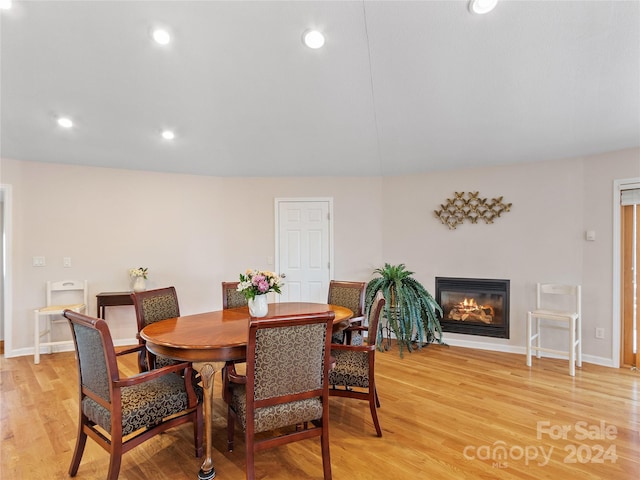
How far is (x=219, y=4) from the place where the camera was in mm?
2301

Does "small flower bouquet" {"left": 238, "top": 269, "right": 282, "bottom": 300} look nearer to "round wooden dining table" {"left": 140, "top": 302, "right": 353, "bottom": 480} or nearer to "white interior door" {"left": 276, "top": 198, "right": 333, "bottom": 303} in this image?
"round wooden dining table" {"left": 140, "top": 302, "right": 353, "bottom": 480}

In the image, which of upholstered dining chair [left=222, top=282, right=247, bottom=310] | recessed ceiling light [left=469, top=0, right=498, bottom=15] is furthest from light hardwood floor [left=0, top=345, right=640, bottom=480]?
recessed ceiling light [left=469, top=0, right=498, bottom=15]

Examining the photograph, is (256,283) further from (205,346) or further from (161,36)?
(161,36)

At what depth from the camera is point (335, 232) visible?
4.82 m

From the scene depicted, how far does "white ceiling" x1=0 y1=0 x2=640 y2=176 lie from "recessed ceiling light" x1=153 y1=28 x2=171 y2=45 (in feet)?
0.18

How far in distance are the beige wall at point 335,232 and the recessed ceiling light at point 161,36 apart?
2.27 meters

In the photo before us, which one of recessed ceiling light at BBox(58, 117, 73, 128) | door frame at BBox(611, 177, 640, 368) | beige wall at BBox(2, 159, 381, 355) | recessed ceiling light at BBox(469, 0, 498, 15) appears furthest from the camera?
beige wall at BBox(2, 159, 381, 355)

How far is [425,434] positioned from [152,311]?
220 cm

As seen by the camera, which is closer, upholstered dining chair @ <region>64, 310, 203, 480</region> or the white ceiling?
upholstered dining chair @ <region>64, 310, 203, 480</region>

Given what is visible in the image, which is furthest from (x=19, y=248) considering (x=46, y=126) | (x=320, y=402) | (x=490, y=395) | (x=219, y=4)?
(x=490, y=395)

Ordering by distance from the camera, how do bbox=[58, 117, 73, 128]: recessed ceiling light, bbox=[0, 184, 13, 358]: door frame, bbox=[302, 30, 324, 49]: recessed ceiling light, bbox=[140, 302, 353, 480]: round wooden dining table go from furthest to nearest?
bbox=[0, 184, 13, 358]: door frame < bbox=[58, 117, 73, 128]: recessed ceiling light < bbox=[302, 30, 324, 49]: recessed ceiling light < bbox=[140, 302, 353, 480]: round wooden dining table

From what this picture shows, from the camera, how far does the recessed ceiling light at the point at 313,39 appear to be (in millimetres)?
2477

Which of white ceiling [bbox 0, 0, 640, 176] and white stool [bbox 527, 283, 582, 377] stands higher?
white ceiling [bbox 0, 0, 640, 176]

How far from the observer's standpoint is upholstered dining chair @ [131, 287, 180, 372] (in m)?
2.38
